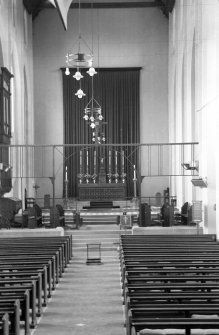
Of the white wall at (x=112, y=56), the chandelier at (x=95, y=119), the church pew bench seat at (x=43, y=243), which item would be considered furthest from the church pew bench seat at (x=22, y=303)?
the white wall at (x=112, y=56)

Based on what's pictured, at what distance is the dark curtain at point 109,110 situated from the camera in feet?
111

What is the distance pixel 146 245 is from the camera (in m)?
13.9

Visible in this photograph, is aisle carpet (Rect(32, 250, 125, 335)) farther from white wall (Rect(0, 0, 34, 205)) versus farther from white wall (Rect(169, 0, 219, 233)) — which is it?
white wall (Rect(0, 0, 34, 205))

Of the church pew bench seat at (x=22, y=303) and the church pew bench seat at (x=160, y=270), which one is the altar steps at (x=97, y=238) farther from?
the church pew bench seat at (x=22, y=303)

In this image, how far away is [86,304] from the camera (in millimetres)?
10617

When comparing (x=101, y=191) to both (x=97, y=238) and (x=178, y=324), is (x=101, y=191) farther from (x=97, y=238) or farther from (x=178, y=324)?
(x=178, y=324)

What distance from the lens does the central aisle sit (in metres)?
8.83

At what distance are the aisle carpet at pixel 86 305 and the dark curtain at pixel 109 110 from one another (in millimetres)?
18350

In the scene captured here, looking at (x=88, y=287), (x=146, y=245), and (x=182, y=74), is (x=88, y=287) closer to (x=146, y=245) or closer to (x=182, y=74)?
(x=146, y=245)

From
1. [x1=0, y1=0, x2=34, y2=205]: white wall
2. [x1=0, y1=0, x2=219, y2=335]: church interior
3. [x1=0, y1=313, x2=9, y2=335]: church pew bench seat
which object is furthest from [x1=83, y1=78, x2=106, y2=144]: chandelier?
[x1=0, y1=313, x2=9, y2=335]: church pew bench seat

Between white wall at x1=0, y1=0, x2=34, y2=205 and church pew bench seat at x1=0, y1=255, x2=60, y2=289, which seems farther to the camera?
white wall at x1=0, y1=0, x2=34, y2=205

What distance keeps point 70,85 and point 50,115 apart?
78.9 inches

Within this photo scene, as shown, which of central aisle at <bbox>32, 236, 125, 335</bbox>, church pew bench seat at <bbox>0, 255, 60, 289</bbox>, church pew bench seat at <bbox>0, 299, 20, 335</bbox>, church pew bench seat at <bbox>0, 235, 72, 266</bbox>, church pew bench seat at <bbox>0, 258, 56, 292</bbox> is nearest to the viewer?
church pew bench seat at <bbox>0, 299, 20, 335</bbox>

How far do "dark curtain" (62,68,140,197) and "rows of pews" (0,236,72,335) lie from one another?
17.0 meters
